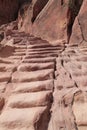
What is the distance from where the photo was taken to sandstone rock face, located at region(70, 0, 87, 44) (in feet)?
17.6

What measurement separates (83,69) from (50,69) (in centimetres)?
46

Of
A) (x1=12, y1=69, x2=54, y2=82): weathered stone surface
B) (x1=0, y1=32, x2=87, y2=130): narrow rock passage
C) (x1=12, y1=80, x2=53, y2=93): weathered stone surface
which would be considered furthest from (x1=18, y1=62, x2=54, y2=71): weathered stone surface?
(x1=12, y1=80, x2=53, y2=93): weathered stone surface

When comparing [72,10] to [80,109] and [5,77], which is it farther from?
[80,109]

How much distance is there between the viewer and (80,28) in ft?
18.2

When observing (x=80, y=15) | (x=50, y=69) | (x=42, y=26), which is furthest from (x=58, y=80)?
(x=42, y=26)

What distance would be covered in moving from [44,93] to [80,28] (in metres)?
3.31

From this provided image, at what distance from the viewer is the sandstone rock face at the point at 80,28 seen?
537 cm

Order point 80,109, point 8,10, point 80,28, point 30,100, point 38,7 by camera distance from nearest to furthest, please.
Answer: point 80,109, point 30,100, point 80,28, point 38,7, point 8,10

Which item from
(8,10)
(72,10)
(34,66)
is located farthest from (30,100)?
(8,10)

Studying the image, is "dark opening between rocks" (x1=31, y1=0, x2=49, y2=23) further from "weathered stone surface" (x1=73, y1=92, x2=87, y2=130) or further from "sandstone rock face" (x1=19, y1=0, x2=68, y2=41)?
"weathered stone surface" (x1=73, y1=92, x2=87, y2=130)

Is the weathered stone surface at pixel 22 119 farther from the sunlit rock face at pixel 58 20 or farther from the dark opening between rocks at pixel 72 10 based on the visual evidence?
the dark opening between rocks at pixel 72 10

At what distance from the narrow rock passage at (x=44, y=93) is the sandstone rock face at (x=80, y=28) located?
1378 millimetres

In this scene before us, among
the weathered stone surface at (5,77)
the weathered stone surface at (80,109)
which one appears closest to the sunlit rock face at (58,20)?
the weathered stone surface at (5,77)

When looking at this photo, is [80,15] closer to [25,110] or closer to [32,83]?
[32,83]
